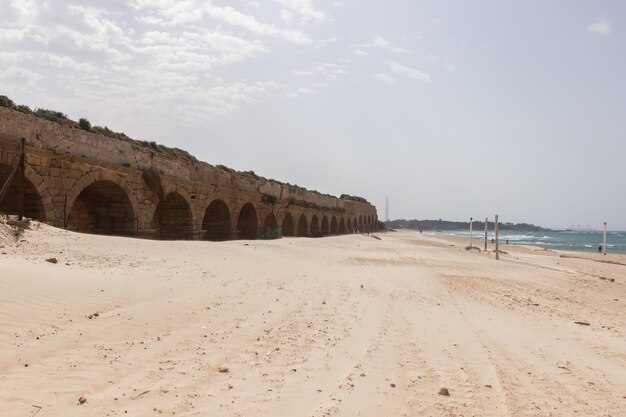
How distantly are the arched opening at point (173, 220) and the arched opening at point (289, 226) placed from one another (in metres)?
12.3

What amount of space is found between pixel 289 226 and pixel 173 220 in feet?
44.5

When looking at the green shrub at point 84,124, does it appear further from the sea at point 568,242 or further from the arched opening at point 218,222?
the sea at point 568,242

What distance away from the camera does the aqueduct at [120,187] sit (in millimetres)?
10430

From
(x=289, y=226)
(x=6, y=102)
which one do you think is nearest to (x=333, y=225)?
(x=289, y=226)

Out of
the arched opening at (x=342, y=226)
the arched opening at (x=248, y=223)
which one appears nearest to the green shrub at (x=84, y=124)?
the arched opening at (x=248, y=223)

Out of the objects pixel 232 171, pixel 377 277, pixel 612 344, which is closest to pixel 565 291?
pixel 377 277

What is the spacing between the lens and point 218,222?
21.2 meters

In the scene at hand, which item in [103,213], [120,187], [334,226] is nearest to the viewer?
[120,187]

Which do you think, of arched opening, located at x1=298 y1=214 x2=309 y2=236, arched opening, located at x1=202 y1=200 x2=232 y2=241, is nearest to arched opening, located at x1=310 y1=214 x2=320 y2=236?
arched opening, located at x1=298 y1=214 x2=309 y2=236

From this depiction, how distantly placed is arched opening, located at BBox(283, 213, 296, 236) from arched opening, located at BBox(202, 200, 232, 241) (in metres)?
8.61

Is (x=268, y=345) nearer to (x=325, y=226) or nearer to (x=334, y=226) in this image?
(x=325, y=226)

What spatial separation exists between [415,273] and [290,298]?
5.81m

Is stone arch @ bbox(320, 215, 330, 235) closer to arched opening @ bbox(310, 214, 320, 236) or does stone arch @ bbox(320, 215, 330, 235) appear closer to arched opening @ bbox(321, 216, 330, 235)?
arched opening @ bbox(321, 216, 330, 235)

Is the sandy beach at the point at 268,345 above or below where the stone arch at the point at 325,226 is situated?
below
